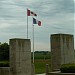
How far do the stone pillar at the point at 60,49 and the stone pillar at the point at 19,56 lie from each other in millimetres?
2113

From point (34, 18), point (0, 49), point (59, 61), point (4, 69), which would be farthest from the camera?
point (0, 49)

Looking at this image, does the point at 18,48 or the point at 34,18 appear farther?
the point at 34,18

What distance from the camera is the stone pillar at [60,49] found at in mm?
22528

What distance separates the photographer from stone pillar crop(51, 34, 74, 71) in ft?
73.9

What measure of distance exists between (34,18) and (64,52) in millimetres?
8040

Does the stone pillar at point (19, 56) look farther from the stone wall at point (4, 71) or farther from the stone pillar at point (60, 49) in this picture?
the stone pillar at point (60, 49)

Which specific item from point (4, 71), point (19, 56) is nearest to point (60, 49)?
point (19, 56)

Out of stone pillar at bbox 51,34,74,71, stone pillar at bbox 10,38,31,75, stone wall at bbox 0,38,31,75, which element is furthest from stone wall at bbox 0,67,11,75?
stone pillar at bbox 51,34,74,71

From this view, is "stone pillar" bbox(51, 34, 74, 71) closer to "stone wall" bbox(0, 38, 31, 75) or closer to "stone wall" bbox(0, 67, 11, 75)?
"stone wall" bbox(0, 38, 31, 75)

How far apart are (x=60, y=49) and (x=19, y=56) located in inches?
129

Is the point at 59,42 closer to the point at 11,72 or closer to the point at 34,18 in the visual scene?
the point at 11,72

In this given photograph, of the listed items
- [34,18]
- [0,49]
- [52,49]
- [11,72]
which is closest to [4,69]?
[11,72]

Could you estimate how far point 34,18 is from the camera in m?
29.7

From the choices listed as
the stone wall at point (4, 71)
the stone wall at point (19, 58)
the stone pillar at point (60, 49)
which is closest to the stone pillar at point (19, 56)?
the stone wall at point (19, 58)
